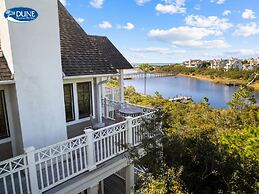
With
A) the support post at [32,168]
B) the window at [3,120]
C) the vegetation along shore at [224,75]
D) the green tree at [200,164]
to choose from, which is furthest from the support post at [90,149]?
the vegetation along shore at [224,75]

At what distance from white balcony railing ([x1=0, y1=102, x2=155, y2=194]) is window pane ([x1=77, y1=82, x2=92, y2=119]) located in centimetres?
214

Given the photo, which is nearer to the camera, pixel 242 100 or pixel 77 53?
pixel 77 53

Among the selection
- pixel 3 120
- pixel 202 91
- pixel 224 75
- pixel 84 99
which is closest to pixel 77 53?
pixel 84 99

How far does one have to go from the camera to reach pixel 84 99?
873 cm

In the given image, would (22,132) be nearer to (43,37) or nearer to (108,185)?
(43,37)

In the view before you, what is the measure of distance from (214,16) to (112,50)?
1569cm

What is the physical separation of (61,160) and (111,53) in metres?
8.65

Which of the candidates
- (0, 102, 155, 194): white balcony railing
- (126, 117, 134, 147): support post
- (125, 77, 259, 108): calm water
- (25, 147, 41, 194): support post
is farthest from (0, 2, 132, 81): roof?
(125, 77, 259, 108): calm water

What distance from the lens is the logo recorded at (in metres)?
5.38

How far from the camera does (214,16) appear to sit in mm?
22500

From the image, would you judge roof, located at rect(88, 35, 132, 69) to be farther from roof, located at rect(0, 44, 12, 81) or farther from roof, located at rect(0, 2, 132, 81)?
roof, located at rect(0, 44, 12, 81)

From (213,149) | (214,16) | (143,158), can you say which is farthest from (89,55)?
(214,16)

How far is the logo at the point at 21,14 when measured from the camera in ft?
17.6

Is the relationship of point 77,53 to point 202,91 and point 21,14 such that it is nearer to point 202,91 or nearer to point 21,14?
point 21,14
